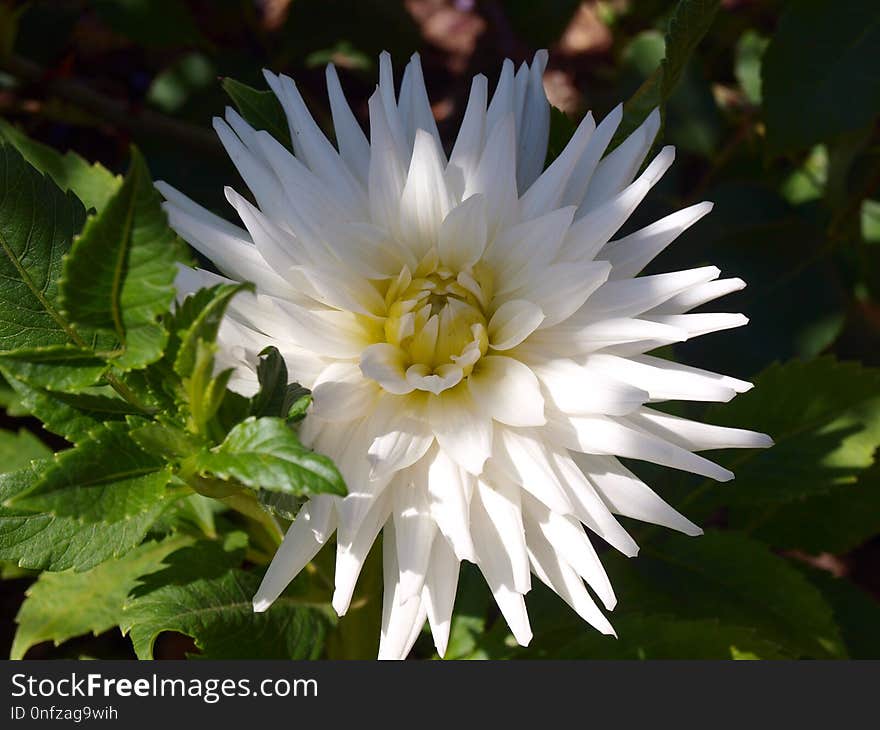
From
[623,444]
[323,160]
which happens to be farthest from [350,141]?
[623,444]

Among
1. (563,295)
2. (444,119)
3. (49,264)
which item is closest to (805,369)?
(563,295)

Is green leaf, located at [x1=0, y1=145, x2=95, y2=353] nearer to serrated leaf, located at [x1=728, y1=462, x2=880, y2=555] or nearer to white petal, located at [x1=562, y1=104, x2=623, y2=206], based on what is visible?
white petal, located at [x1=562, y1=104, x2=623, y2=206]

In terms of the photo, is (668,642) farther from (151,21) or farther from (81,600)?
(151,21)

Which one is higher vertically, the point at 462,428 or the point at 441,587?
the point at 462,428

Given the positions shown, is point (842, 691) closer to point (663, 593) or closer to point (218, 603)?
point (663, 593)

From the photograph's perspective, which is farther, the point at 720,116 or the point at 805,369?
the point at 720,116

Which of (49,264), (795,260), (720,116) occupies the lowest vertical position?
(49,264)

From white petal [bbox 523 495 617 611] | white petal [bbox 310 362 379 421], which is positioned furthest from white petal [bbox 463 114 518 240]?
white petal [bbox 523 495 617 611]
